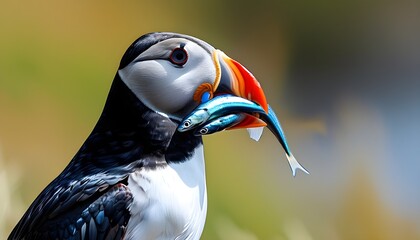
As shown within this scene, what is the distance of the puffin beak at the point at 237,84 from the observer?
120 cm

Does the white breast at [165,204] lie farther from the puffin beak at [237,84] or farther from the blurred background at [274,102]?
the blurred background at [274,102]

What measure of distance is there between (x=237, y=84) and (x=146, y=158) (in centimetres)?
20

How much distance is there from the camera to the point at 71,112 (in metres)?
1.90

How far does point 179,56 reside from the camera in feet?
3.90

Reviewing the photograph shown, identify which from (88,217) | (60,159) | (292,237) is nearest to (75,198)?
(88,217)

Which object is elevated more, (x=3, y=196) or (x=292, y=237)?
(x=3, y=196)

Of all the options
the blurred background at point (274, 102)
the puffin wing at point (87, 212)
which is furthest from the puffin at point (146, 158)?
the blurred background at point (274, 102)

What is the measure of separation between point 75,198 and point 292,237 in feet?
3.69

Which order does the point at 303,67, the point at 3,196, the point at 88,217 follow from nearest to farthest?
the point at 88,217, the point at 3,196, the point at 303,67

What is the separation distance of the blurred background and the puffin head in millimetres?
740

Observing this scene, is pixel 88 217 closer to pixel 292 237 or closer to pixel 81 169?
pixel 81 169

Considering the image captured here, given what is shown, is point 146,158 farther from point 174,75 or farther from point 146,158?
point 174,75

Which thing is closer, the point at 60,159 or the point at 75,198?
the point at 75,198

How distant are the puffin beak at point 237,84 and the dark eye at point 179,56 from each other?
0.05 metres
